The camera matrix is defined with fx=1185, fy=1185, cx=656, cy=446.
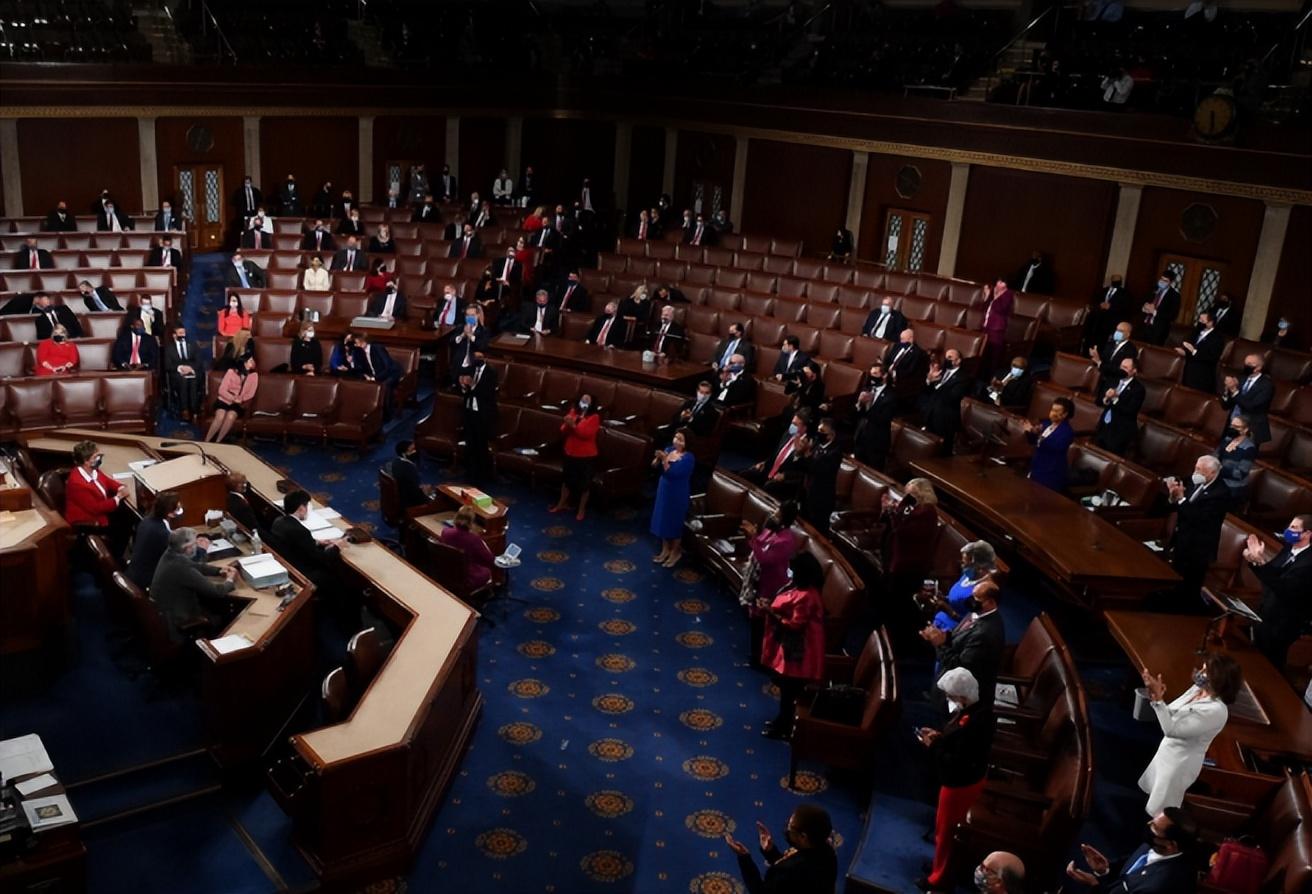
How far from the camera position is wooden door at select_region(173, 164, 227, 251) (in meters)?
24.1

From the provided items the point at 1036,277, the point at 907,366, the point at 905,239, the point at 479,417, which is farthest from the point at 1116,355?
the point at 905,239

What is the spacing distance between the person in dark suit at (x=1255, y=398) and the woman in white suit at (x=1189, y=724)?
6.42 m

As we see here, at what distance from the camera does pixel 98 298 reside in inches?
609

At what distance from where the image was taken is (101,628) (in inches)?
371

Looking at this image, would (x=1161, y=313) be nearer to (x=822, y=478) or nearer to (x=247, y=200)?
(x=822, y=478)

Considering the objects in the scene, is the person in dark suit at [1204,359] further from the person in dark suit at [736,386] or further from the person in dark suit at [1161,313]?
the person in dark suit at [736,386]

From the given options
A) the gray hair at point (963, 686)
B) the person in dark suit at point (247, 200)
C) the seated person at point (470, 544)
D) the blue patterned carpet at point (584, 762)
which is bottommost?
the blue patterned carpet at point (584, 762)

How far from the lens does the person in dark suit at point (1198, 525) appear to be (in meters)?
9.39

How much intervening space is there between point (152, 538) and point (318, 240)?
40.4ft

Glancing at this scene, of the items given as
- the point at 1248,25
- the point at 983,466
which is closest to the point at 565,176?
the point at 1248,25

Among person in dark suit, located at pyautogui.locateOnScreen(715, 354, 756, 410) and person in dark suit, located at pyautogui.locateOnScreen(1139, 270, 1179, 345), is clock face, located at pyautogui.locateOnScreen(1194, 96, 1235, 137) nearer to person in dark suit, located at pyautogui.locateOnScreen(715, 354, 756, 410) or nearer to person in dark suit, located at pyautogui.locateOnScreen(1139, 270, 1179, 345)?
person in dark suit, located at pyautogui.locateOnScreen(1139, 270, 1179, 345)

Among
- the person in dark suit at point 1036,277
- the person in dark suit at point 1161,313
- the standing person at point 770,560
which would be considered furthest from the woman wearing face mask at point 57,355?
the person in dark suit at point 1036,277

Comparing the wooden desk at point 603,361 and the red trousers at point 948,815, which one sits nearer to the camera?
the red trousers at point 948,815

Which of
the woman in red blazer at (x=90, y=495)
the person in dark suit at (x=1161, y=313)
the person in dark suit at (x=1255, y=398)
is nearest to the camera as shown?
the woman in red blazer at (x=90, y=495)
